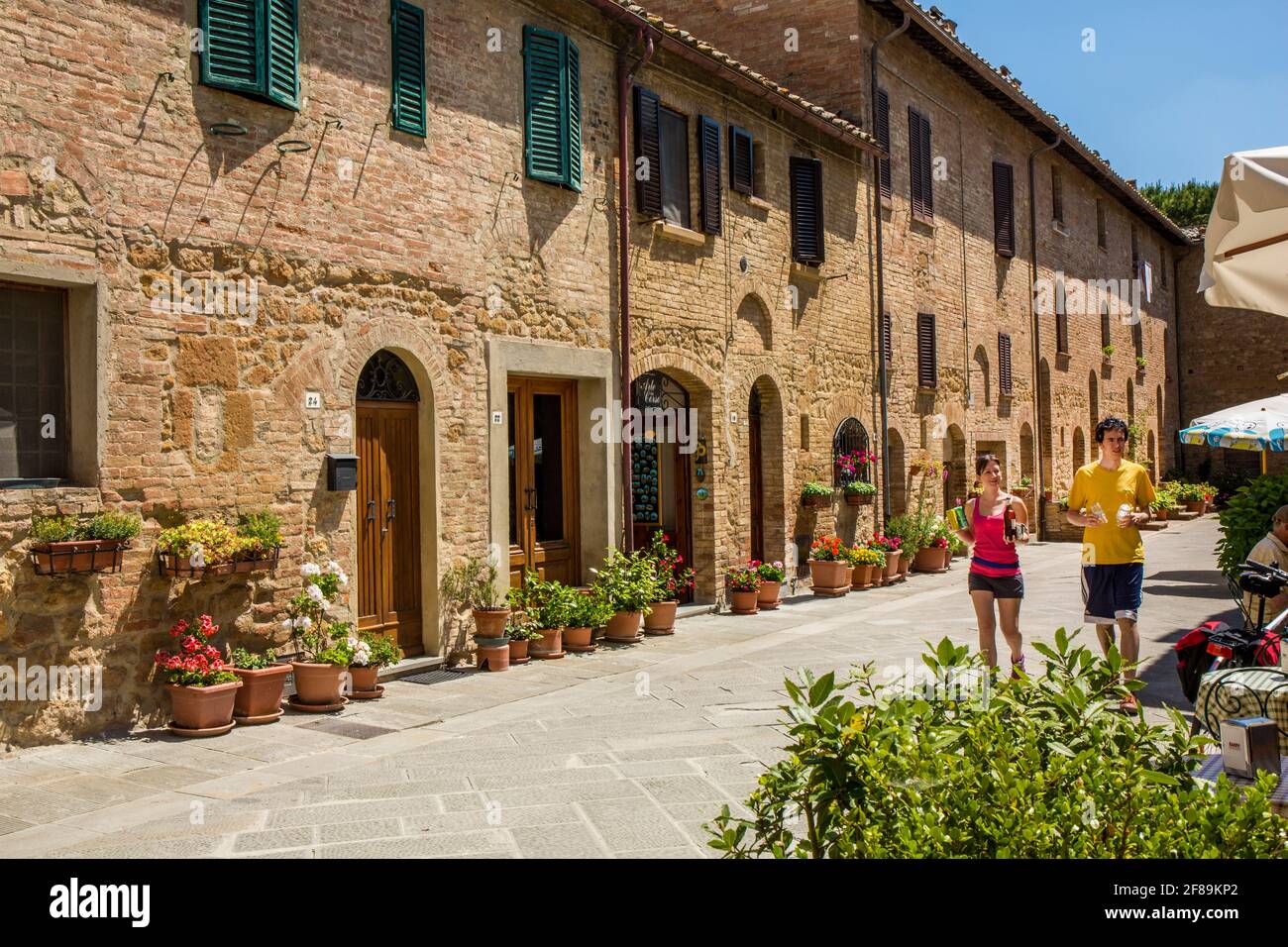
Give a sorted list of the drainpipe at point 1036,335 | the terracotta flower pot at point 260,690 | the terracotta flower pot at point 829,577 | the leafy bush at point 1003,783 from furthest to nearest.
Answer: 1. the drainpipe at point 1036,335
2. the terracotta flower pot at point 829,577
3. the terracotta flower pot at point 260,690
4. the leafy bush at point 1003,783

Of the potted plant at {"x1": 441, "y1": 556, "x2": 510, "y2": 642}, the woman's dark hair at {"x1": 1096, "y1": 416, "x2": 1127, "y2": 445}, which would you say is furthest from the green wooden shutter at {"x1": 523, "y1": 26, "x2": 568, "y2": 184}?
the woman's dark hair at {"x1": 1096, "y1": 416, "x2": 1127, "y2": 445}

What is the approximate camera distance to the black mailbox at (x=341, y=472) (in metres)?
8.11

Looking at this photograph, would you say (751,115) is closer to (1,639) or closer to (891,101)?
(891,101)

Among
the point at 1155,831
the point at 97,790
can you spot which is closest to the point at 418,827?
the point at 97,790

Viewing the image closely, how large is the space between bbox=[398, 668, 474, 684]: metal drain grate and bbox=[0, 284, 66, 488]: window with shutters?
3032 millimetres

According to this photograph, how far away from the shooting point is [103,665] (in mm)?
6707

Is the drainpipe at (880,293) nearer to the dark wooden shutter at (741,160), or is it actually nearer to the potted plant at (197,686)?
the dark wooden shutter at (741,160)

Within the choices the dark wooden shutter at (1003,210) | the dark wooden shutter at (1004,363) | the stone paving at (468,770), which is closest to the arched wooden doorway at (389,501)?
the stone paving at (468,770)

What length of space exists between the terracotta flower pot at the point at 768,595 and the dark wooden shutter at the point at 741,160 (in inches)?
184

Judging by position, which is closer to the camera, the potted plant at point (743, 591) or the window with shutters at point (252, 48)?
the window with shutters at point (252, 48)

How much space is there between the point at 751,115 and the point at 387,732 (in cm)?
933

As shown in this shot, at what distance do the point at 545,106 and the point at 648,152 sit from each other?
5.56 ft

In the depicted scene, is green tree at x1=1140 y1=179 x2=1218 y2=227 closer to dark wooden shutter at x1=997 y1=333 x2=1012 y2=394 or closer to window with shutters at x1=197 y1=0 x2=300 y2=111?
dark wooden shutter at x1=997 y1=333 x2=1012 y2=394
